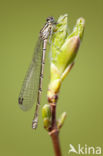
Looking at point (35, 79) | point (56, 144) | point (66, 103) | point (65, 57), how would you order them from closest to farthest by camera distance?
point (56, 144), point (65, 57), point (35, 79), point (66, 103)

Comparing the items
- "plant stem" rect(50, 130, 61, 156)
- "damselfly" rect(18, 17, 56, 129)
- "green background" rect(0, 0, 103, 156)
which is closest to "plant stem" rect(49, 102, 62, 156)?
"plant stem" rect(50, 130, 61, 156)

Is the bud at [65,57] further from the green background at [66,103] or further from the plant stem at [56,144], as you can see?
the green background at [66,103]

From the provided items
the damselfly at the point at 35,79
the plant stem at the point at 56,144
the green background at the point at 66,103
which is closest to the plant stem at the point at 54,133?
the plant stem at the point at 56,144

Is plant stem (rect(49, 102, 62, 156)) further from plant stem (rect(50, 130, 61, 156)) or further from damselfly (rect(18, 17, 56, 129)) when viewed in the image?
damselfly (rect(18, 17, 56, 129))

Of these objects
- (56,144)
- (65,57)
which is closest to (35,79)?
(65,57)

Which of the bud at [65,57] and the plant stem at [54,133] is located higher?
the bud at [65,57]

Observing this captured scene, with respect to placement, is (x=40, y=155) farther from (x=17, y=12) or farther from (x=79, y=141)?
(x=17, y=12)

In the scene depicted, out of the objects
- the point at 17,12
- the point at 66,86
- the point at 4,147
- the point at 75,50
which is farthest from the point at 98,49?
the point at 75,50

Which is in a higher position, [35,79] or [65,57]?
[65,57]

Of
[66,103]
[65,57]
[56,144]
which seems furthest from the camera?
[66,103]

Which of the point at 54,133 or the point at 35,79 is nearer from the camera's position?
the point at 54,133

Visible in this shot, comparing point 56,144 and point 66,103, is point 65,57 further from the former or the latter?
point 66,103
